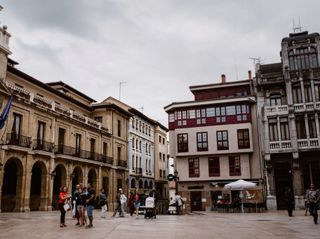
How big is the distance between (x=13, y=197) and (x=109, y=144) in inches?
668

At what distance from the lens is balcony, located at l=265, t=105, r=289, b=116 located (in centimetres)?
3328

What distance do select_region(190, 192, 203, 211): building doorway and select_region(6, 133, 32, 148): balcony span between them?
18899mm

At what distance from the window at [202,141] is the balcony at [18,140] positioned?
1851cm

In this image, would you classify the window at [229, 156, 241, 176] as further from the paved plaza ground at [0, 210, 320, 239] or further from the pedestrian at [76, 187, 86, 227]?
the pedestrian at [76, 187, 86, 227]

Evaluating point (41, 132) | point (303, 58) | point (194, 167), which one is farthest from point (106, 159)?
point (303, 58)

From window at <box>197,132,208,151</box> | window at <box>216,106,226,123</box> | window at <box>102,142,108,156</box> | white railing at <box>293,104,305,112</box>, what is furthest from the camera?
window at <box>102,142,108,156</box>

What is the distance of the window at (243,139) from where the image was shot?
36.8 m

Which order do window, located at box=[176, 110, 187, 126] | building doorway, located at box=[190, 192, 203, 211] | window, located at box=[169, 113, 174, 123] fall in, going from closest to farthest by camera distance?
building doorway, located at box=[190, 192, 203, 211] < window, located at box=[176, 110, 187, 126] < window, located at box=[169, 113, 174, 123]

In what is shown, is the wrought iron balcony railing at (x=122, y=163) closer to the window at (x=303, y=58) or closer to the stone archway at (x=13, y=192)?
the stone archway at (x=13, y=192)

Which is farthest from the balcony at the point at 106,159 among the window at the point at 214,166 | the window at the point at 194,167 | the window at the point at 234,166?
the window at the point at 234,166

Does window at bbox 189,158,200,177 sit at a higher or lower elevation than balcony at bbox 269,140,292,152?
lower

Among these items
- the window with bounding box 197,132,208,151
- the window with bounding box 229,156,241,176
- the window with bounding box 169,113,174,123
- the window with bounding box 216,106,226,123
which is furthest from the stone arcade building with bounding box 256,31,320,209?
the window with bounding box 169,113,174,123

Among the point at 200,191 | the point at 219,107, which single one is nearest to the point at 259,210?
the point at 200,191

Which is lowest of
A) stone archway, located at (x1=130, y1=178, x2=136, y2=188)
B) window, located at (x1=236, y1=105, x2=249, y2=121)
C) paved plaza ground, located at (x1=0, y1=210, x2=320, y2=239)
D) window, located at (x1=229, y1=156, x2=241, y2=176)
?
paved plaza ground, located at (x1=0, y1=210, x2=320, y2=239)
